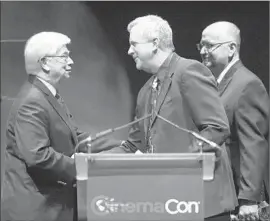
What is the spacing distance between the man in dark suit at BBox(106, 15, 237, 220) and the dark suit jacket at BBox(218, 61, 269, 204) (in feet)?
1.36

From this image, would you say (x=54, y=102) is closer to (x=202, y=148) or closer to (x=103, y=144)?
(x=103, y=144)

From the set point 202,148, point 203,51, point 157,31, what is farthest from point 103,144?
point 202,148

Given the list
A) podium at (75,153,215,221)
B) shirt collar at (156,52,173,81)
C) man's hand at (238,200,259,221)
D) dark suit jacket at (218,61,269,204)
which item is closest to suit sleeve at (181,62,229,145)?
shirt collar at (156,52,173,81)

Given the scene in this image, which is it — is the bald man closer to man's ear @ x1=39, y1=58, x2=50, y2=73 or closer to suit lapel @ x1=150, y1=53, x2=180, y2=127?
suit lapel @ x1=150, y1=53, x2=180, y2=127

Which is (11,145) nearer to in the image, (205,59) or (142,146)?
(142,146)

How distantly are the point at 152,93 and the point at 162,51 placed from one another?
0.21m

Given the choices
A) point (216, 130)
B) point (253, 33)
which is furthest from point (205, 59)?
point (216, 130)

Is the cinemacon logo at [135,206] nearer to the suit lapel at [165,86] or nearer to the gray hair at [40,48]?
the suit lapel at [165,86]

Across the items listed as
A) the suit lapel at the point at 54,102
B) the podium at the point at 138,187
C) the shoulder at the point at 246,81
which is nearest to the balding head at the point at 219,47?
the shoulder at the point at 246,81

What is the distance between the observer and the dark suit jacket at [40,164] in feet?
10.2

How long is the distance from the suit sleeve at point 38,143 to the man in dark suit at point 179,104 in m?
0.40

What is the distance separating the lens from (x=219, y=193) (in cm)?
295

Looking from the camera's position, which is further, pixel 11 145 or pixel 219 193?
pixel 11 145

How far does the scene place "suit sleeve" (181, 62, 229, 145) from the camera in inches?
112
